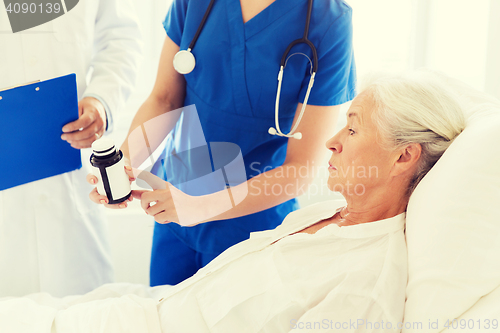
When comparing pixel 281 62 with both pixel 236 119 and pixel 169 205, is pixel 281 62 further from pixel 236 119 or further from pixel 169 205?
pixel 169 205

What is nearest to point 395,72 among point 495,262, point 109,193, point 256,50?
point 256,50

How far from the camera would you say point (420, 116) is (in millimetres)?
971

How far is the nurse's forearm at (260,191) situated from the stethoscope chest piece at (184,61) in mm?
355

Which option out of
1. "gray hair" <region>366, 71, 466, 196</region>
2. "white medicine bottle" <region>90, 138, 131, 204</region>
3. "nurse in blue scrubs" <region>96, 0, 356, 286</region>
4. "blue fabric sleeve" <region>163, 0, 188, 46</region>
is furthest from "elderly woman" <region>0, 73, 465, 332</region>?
"blue fabric sleeve" <region>163, 0, 188, 46</region>

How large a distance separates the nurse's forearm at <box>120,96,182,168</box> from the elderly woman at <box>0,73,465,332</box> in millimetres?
382

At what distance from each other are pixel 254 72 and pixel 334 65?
218mm

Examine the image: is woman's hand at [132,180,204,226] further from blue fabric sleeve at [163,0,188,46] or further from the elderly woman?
blue fabric sleeve at [163,0,188,46]

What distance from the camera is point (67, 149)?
4.02 ft

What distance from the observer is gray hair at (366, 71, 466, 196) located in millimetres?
980

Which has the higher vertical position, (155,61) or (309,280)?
(155,61)

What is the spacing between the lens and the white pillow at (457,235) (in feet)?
→ 2.71

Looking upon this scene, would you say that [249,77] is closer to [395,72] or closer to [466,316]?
[395,72]

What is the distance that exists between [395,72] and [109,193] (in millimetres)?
769

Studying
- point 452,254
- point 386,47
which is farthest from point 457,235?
point 386,47
